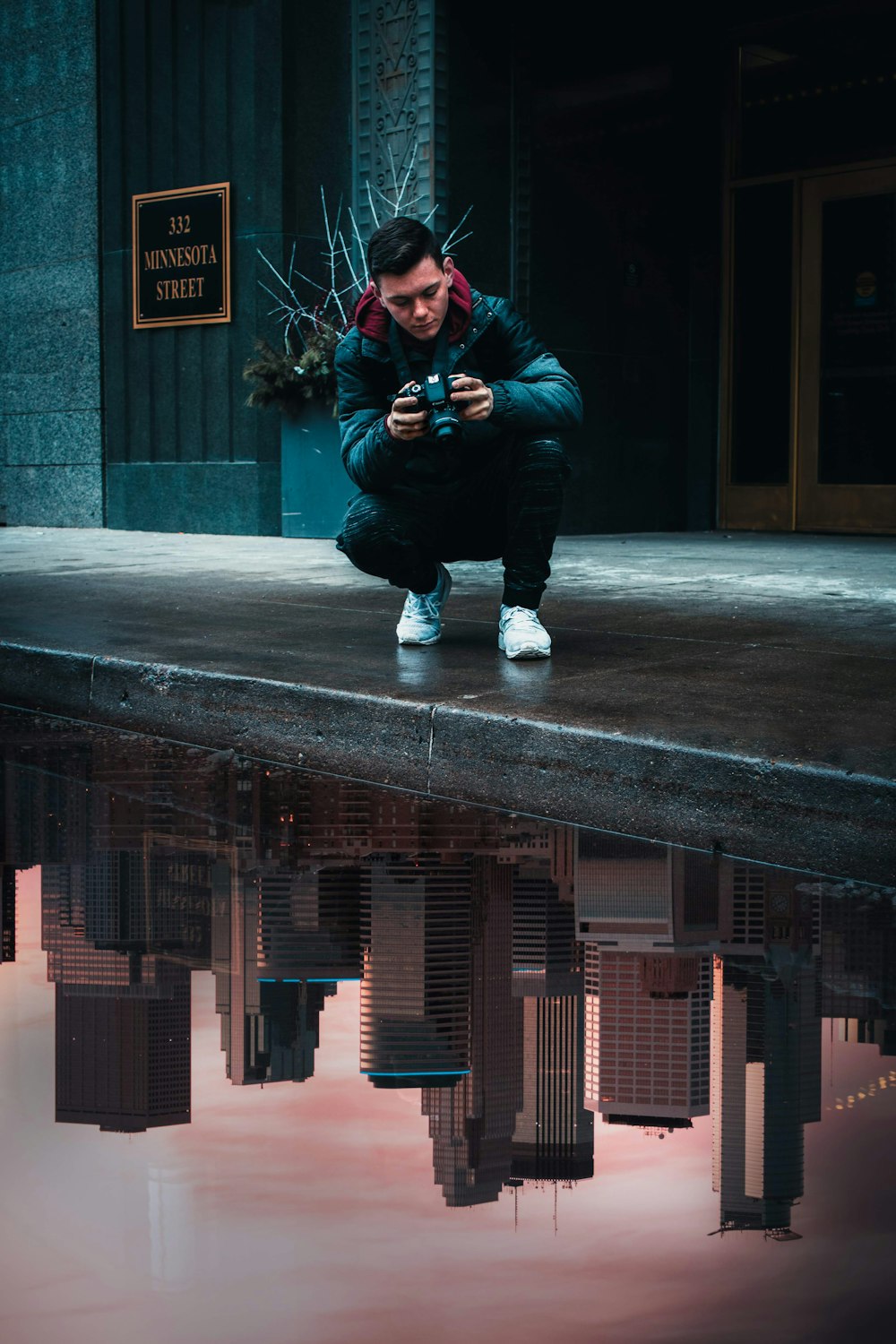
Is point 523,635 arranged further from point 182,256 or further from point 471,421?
point 182,256

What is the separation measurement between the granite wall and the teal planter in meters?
2.23

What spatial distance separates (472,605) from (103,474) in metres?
7.32

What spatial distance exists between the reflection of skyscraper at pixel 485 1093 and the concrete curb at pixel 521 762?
713 millimetres

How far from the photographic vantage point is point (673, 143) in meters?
11.9

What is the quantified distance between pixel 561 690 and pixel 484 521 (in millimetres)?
833

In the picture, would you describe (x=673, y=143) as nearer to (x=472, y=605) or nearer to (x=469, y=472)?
(x=472, y=605)

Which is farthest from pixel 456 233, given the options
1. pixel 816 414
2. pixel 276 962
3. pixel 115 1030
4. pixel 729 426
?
pixel 115 1030

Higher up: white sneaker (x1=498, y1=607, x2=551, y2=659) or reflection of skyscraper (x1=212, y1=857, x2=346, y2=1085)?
white sneaker (x1=498, y1=607, x2=551, y2=659)

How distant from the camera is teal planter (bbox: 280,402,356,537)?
36.4ft

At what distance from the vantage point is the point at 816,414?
1166 centimetres

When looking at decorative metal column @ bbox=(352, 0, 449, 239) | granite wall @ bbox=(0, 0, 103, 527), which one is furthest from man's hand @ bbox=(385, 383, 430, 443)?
granite wall @ bbox=(0, 0, 103, 527)

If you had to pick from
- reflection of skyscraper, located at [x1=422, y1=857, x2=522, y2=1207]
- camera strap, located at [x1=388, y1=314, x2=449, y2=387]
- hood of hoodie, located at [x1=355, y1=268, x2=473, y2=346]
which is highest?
hood of hoodie, located at [x1=355, y1=268, x2=473, y2=346]

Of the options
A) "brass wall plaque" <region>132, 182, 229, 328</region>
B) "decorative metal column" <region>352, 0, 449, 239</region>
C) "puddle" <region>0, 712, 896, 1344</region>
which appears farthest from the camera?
"brass wall plaque" <region>132, 182, 229, 328</region>

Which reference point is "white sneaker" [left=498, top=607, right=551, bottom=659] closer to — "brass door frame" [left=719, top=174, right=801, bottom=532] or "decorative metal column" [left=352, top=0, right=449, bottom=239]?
"decorative metal column" [left=352, top=0, right=449, bottom=239]
